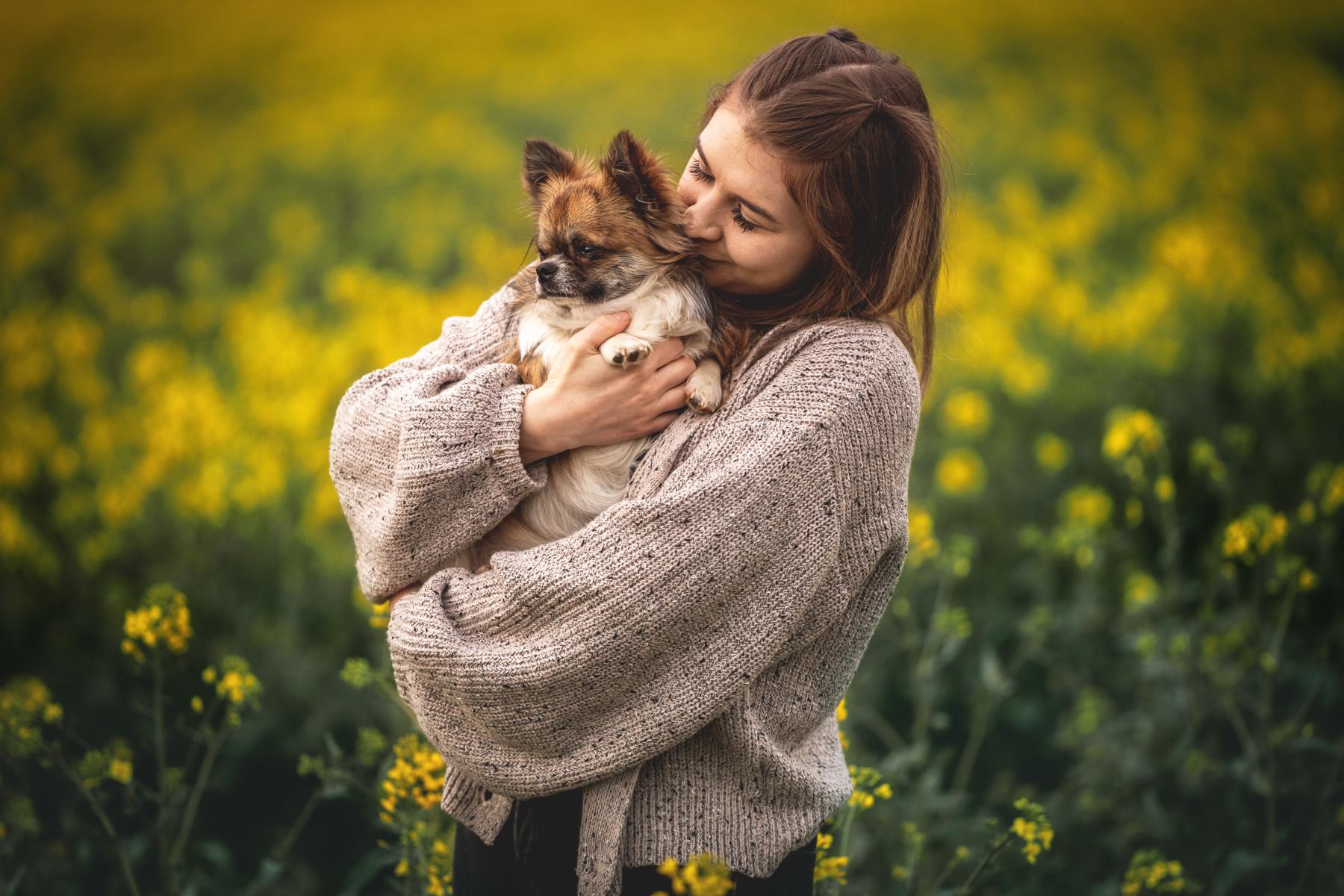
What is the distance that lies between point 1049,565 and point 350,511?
12.2 feet

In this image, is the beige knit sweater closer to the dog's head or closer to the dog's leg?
the dog's leg

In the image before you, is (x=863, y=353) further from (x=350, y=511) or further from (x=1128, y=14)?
(x=1128, y=14)

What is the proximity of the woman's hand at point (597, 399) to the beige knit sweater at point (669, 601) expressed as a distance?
6 centimetres

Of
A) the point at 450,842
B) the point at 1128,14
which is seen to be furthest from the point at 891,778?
the point at 1128,14

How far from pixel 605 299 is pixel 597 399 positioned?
47 centimetres

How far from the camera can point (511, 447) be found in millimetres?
2230

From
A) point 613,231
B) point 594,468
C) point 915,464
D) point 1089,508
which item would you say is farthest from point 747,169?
point 915,464

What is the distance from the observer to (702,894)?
5.96 feet

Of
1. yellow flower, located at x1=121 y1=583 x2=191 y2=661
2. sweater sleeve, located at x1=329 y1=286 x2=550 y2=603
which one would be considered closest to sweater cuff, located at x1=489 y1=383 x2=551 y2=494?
sweater sleeve, located at x1=329 y1=286 x2=550 y2=603

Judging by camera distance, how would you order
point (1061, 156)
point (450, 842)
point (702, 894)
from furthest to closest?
point (1061, 156), point (450, 842), point (702, 894)

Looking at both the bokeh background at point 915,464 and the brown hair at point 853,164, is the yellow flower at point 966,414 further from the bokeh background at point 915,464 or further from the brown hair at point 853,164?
the brown hair at point 853,164

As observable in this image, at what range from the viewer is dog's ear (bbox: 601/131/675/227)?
2.56 meters

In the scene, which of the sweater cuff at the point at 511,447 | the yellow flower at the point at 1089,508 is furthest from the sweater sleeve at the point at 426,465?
the yellow flower at the point at 1089,508

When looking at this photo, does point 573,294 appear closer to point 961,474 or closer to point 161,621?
point 161,621
